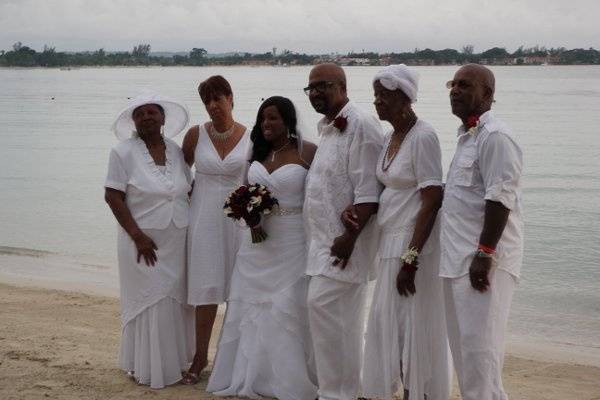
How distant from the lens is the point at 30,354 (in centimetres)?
764

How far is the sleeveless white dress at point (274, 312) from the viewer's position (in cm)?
637

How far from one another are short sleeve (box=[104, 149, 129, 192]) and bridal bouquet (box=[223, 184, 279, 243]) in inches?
34.6

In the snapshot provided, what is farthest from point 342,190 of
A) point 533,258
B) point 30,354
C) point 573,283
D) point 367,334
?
point 533,258

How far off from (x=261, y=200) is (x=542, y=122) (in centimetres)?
4940

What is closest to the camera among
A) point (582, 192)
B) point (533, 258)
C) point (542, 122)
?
point (533, 258)

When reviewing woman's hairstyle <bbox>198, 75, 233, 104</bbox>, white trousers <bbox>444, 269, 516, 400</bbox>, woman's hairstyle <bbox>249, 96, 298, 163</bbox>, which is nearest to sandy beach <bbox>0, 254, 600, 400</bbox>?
woman's hairstyle <bbox>249, 96, 298, 163</bbox>

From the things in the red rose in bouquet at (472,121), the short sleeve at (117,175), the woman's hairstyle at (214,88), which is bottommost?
the short sleeve at (117,175)

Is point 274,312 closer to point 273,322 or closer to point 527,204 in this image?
point 273,322

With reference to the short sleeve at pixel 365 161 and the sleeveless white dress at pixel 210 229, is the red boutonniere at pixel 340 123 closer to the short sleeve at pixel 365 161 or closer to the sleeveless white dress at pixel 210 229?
the short sleeve at pixel 365 161

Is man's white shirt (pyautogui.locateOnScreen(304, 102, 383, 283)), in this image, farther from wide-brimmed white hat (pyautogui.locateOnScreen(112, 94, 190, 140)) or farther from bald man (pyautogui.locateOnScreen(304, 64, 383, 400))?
wide-brimmed white hat (pyautogui.locateOnScreen(112, 94, 190, 140))

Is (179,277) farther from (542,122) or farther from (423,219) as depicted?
(542,122)

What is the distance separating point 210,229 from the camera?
6801 millimetres

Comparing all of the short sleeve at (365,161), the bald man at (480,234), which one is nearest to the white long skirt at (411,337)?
the bald man at (480,234)

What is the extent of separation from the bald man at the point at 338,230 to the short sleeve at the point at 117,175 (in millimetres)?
1487
